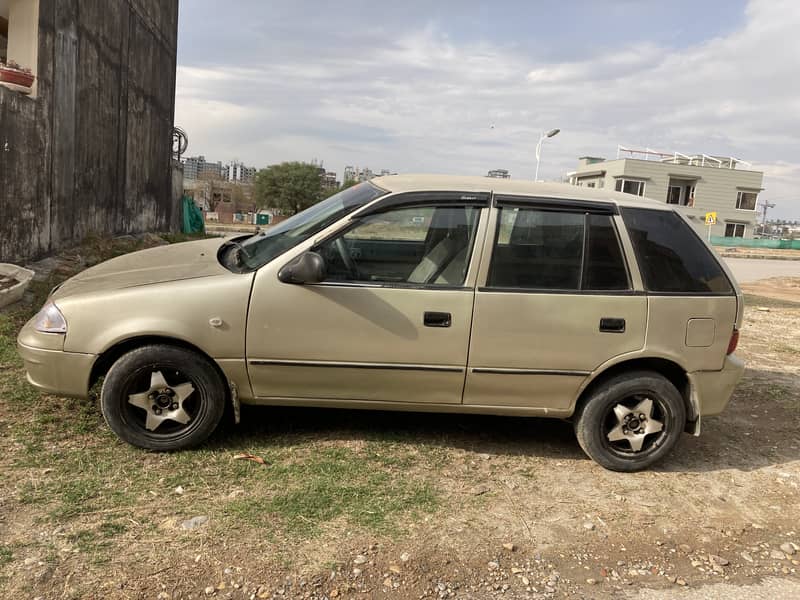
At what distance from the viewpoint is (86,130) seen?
10586mm

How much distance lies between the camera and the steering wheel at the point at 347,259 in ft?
12.7

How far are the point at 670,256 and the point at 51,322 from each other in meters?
3.97

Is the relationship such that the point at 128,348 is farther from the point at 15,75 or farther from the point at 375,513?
the point at 15,75

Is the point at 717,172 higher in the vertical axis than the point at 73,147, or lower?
higher

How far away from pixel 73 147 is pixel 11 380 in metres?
6.60

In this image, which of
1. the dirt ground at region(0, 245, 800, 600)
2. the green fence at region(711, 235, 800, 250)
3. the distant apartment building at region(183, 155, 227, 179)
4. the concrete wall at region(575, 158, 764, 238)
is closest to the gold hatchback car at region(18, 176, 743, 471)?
the dirt ground at region(0, 245, 800, 600)

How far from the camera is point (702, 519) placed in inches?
145

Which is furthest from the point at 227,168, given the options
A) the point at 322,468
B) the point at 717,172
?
the point at 322,468

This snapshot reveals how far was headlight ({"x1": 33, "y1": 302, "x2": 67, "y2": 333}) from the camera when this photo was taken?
3633 millimetres

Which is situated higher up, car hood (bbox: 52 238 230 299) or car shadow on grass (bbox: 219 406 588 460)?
car hood (bbox: 52 238 230 299)

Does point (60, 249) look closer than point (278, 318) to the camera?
No

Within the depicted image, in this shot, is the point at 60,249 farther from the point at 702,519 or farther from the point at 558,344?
the point at 702,519

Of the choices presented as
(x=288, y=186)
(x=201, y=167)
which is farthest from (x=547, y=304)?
(x=201, y=167)

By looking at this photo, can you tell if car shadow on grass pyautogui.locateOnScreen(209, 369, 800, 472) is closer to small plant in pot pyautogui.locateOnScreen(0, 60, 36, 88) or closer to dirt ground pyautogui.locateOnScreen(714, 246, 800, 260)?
small plant in pot pyautogui.locateOnScreen(0, 60, 36, 88)
